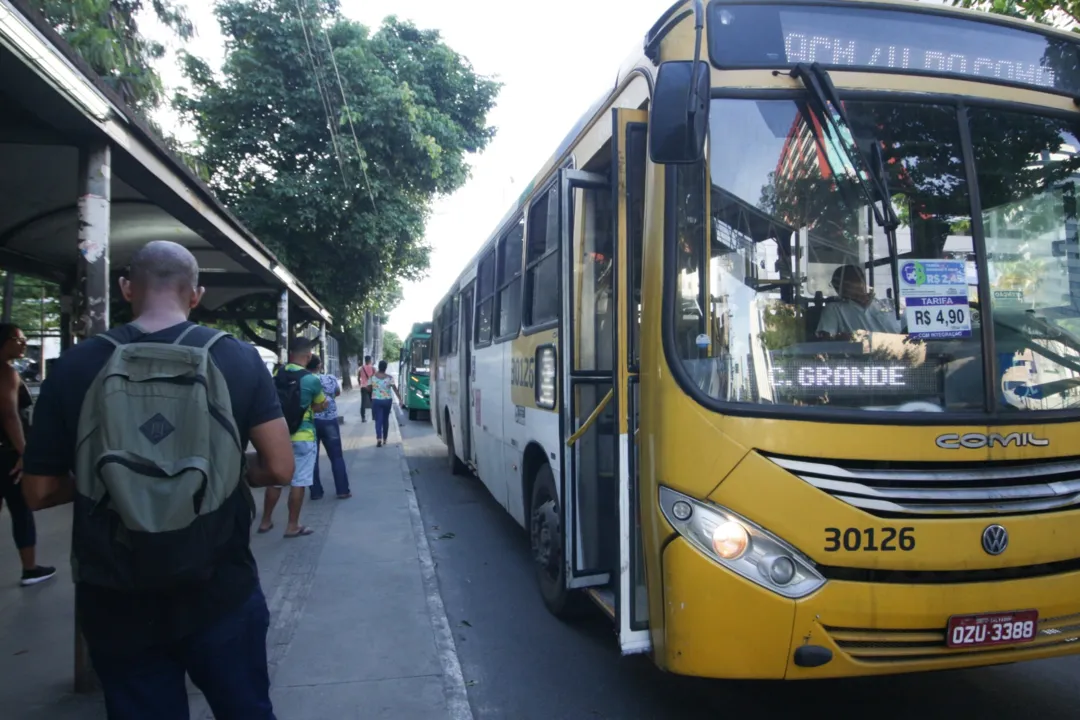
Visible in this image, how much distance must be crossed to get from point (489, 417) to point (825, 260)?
4.81 metres

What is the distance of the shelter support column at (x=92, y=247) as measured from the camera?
13.6ft

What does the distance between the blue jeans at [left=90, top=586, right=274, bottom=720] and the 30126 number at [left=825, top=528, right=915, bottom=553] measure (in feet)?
6.90

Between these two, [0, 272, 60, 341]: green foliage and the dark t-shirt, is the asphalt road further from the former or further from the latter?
[0, 272, 60, 341]: green foliage

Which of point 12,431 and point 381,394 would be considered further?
point 381,394

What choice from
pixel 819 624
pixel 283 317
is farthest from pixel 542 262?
pixel 283 317

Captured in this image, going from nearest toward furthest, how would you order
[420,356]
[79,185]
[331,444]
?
[79,185]
[331,444]
[420,356]

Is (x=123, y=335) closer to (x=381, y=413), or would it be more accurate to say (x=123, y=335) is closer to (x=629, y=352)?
(x=629, y=352)

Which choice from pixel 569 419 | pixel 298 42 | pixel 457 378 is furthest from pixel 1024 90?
pixel 298 42

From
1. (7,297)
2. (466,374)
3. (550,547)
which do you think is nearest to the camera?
(550,547)

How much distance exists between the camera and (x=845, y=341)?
10.6 ft

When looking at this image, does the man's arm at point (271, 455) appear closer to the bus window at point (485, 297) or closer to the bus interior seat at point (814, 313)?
the bus interior seat at point (814, 313)

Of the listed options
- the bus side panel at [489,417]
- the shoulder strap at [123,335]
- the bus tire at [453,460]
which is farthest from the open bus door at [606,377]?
the bus tire at [453,460]

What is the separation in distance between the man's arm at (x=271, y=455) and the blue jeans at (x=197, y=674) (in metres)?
0.37

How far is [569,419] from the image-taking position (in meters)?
4.28
